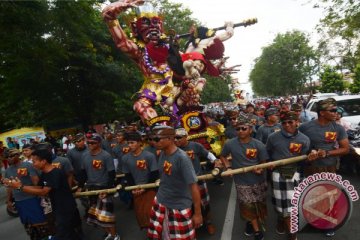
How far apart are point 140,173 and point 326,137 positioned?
2568 mm

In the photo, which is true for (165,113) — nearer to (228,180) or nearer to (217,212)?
(228,180)

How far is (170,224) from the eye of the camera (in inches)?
137

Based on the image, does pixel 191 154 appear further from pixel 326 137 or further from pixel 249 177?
pixel 326 137

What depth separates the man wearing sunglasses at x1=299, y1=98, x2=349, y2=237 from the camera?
426 cm

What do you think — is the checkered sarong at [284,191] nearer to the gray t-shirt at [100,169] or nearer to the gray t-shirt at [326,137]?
the gray t-shirt at [326,137]

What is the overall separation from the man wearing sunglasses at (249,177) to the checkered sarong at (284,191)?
0.18 meters

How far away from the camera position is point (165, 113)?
7738 mm

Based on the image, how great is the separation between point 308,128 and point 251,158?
3.09 feet

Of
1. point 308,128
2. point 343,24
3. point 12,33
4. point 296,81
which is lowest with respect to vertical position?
point 296,81

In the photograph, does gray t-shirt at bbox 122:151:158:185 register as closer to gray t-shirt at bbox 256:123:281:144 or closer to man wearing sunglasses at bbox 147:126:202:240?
man wearing sunglasses at bbox 147:126:202:240

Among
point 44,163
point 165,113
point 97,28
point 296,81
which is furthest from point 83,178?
point 296,81

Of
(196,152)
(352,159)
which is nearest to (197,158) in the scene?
(196,152)

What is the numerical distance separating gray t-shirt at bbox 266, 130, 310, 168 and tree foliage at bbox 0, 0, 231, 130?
7.82 meters

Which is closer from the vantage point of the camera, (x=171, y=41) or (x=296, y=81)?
(x=171, y=41)
